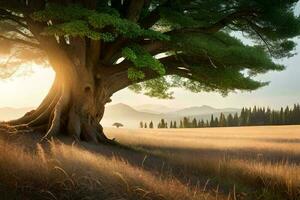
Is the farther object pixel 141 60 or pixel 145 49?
pixel 145 49

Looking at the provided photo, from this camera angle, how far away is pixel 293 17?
18.5 meters

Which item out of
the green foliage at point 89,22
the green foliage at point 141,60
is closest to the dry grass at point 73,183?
the green foliage at point 89,22

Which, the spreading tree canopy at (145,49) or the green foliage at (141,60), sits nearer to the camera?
the green foliage at (141,60)

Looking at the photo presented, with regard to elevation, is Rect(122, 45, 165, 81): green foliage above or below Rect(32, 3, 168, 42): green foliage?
below

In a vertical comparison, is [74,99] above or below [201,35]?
below

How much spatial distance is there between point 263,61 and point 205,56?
2.20 meters

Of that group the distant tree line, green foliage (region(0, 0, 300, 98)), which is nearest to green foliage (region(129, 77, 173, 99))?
green foliage (region(0, 0, 300, 98))

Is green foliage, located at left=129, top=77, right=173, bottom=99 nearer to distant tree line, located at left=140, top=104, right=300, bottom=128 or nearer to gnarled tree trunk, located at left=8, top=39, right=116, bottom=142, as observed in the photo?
gnarled tree trunk, located at left=8, top=39, right=116, bottom=142

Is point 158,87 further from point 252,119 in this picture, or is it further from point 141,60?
point 252,119

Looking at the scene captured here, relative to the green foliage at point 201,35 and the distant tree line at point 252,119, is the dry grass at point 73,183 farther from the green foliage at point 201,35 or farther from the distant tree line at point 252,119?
the distant tree line at point 252,119

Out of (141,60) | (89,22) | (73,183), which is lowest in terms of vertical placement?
(73,183)

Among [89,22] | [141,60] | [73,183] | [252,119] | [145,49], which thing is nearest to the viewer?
[73,183]

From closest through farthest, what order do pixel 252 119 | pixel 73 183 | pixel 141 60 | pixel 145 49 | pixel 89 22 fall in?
1. pixel 73 183
2. pixel 89 22
3. pixel 141 60
4. pixel 145 49
5. pixel 252 119

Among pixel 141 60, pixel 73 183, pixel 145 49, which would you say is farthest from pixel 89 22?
pixel 73 183
